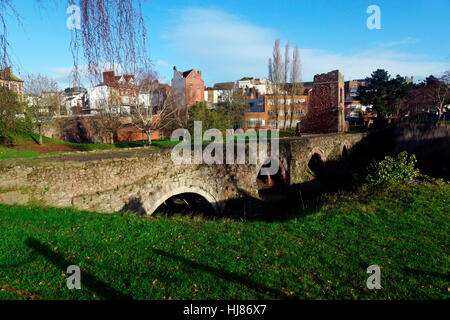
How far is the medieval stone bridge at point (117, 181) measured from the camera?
7.96 meters

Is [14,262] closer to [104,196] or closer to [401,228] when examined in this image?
[104,196]

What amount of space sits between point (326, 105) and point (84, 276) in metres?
30.0

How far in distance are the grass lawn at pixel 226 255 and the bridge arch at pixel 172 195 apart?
239 cm

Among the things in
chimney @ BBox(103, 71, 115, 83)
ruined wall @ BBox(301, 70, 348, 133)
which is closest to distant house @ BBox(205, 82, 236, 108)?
ruined wall @ BBox(301, 70, 348, 133)

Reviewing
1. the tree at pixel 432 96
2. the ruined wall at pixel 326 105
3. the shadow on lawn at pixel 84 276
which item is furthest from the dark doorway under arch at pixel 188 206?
the tree at pixel 432 96

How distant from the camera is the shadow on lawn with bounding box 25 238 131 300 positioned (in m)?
3.82

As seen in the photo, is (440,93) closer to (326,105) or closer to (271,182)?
(326,105)

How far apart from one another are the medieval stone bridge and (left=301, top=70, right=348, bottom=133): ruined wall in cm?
1817

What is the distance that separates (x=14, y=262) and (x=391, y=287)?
608cm

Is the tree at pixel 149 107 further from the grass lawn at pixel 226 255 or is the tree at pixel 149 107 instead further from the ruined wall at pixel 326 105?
the ruined wall at pixel 326 105

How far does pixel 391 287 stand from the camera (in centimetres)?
447
